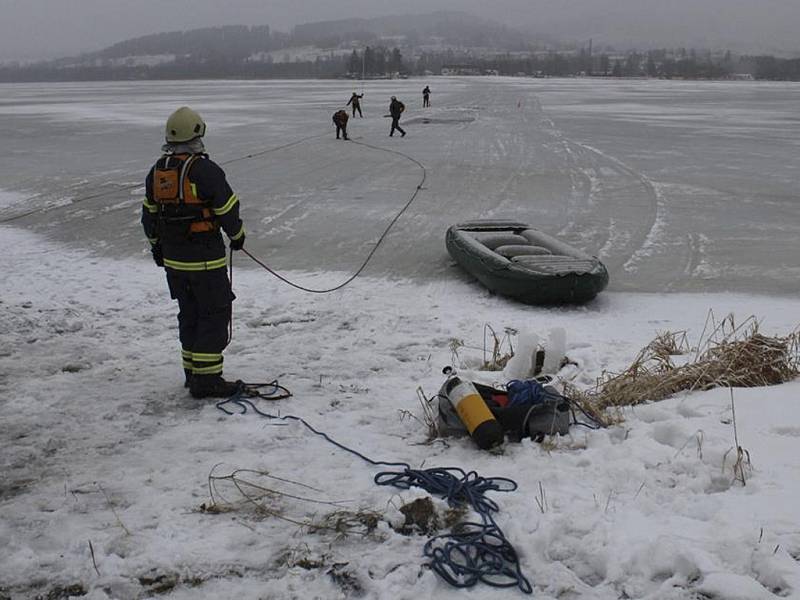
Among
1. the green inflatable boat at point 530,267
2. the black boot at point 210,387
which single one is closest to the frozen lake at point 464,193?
the green inflatable boat at point 530,267

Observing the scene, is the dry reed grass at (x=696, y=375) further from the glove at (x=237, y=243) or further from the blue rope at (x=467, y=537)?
the glove at (x=237, y=243)

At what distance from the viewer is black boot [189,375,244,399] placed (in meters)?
4.55

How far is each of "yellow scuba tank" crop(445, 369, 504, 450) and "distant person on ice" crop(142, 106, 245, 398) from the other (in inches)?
58.7

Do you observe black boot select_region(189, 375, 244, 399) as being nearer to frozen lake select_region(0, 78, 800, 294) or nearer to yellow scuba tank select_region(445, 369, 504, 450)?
yellow scuba tank select_region(445, 369, 504, 450)

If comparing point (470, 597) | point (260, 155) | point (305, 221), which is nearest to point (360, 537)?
point (470, 597)

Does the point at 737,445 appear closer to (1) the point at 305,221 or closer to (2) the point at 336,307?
(2) the point at 336,307

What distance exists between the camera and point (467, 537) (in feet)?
9.96

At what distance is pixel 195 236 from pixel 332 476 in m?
1.75

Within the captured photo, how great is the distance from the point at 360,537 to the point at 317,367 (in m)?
2.28

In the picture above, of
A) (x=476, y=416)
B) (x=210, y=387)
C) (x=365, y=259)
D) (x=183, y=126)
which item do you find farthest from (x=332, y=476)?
(x=365, y=259)

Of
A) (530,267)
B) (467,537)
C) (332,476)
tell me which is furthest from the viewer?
(530,267)

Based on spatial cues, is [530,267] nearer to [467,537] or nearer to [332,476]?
[332,476]

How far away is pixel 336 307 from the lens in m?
6.84

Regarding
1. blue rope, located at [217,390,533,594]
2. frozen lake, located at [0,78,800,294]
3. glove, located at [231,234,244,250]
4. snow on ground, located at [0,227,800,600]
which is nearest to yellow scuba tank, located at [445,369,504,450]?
snow on ground, located at [0,227,800,600]
